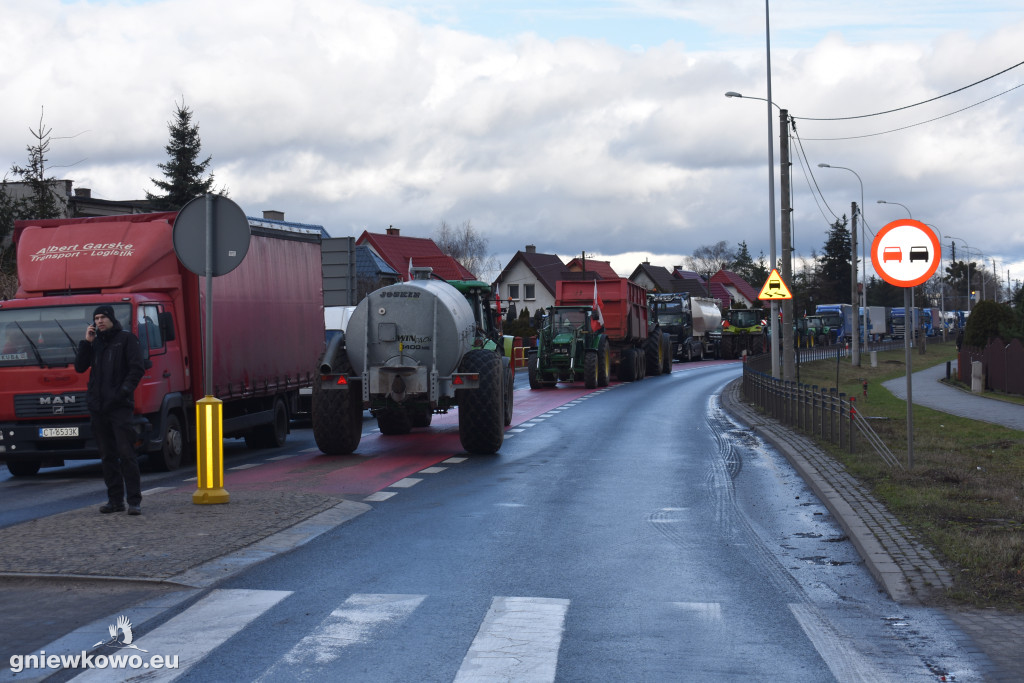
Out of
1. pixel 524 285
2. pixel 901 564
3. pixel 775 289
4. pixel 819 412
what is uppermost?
pixel 524 285

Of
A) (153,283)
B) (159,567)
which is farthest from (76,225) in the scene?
(159,567)

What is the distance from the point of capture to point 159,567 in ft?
26.3

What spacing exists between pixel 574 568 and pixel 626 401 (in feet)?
71.6

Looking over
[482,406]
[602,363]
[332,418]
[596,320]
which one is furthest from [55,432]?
[602,363]

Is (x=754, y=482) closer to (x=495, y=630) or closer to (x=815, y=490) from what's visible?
(x=815, y=490)

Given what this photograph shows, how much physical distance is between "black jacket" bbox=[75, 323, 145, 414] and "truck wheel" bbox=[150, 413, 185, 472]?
15.6ft

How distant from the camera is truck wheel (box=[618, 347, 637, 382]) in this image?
1593 inches

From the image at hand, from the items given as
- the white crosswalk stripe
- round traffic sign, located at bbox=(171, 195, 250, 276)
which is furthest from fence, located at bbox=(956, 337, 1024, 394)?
the white crosswalk stripe

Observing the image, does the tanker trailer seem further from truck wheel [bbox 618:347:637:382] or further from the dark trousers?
truck wheel [bbox 618:347:637:382]

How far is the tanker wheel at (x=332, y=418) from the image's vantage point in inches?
642

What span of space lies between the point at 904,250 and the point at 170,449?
368 inches

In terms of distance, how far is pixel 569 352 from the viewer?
118 ft

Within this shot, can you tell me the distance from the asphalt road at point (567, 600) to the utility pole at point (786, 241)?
1814 centimetres

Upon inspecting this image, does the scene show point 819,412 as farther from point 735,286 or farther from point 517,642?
point 735,286
